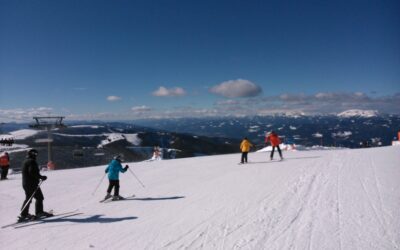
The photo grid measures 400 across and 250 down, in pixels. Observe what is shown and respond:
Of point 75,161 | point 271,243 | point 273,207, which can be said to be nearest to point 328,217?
point 273,207

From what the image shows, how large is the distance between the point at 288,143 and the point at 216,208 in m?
25.1

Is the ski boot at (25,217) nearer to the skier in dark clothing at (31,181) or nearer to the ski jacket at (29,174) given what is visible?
the skier in dark clothing at (31,181)

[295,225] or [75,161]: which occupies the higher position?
[295,225]

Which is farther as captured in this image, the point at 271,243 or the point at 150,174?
the point at 150,174

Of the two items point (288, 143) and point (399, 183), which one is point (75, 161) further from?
point (399, 183)

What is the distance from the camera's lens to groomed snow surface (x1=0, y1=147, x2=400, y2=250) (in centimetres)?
609

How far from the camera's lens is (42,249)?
244 inches

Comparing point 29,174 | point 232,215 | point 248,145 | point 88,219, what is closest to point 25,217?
point 29,174

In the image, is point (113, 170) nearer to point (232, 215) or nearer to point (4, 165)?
point (232, 215)

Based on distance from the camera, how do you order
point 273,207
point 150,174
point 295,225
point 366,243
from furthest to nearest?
point 150,174 < point 273,207 < point 295,225 < point 366,243

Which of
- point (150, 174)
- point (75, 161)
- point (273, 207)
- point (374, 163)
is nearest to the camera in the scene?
point (273, 207)

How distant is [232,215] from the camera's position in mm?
7777

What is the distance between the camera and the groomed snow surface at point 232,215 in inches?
240

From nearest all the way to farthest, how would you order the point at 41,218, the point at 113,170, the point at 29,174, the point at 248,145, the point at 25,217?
the point at 25,217
the point at 29,174
the point at 41,218
the point at 113,170
the point at 248,145
